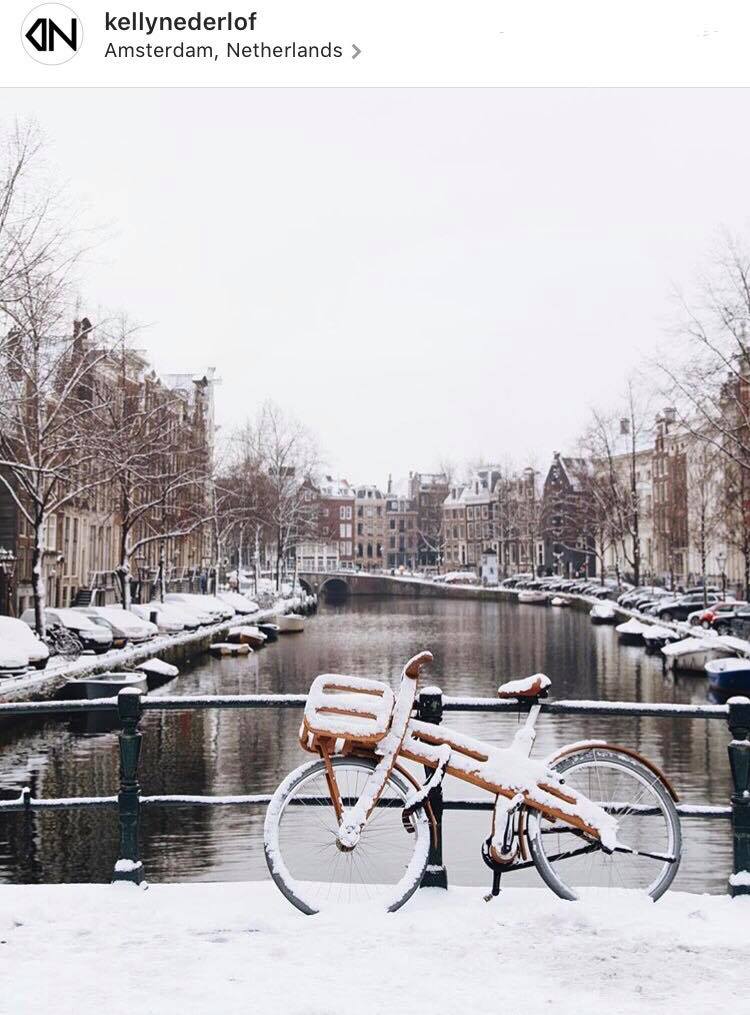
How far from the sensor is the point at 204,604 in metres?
40.7

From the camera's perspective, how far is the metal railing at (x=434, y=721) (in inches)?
169

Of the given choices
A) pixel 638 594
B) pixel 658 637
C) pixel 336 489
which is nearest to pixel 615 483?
pixel 638 594

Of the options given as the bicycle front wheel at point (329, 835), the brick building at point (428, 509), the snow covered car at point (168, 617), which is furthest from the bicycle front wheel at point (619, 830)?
the brick building at point (428, 509)

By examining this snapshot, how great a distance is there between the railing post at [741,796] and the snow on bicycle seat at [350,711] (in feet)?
4.47

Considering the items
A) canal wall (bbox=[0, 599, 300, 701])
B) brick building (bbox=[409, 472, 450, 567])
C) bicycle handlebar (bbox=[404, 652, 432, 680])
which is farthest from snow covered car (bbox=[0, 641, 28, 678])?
brick building (bbox=[409, 472, 450, 567])

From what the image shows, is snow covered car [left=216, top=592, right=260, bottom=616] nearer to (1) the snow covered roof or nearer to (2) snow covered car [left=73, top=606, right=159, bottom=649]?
(2) snow covered car [left=73, top=606, right=159, bottom=649]

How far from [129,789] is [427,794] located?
49.1 inches

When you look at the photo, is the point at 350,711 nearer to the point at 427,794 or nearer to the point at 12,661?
the point at 427,794

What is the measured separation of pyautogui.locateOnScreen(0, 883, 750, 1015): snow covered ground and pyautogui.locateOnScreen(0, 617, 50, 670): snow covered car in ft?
54.6

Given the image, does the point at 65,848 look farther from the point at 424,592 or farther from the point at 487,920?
the point at 424,592

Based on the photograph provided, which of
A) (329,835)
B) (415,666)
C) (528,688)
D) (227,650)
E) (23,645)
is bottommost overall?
(227,650)

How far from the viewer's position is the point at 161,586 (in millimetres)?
39969

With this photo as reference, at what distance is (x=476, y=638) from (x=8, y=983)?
38.2m

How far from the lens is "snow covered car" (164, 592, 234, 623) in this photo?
39784 millimetres
